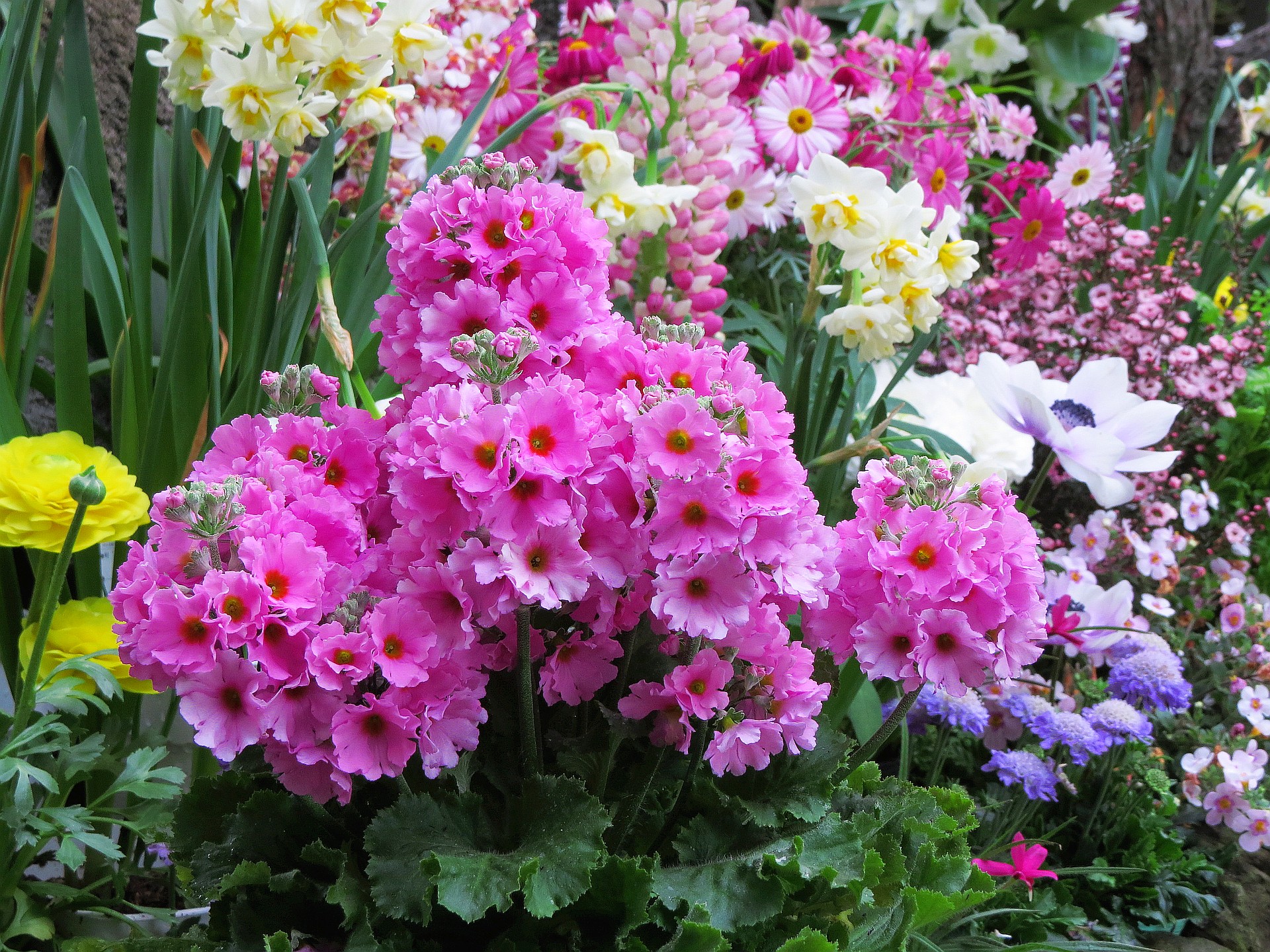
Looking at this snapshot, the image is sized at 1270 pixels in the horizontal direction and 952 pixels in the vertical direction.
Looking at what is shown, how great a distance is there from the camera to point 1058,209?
187cm

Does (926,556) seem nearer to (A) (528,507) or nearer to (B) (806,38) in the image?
(A) (528,507)

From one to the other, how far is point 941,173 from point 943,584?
3.61ft

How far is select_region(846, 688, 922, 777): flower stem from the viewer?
84cm

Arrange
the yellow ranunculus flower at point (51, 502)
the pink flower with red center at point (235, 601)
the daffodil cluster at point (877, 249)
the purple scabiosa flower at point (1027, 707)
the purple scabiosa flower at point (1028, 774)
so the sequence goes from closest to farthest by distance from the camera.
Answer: the pink flower with red center at point (235, 601), the yellow ranunculus flower at point (51, 502), the daffodil cluster at point (877, 249), the purple scabiosa flower at point (1028, 774), the purple scabiosa flower at point (1027, 707)

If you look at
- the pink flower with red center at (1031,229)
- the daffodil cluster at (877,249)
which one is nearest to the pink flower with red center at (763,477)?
the daffodil cluster at (877,249)

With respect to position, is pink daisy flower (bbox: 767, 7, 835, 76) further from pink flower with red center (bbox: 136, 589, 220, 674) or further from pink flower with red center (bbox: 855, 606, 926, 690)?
pink flower with red center (bbox: 136, 589, 220, 674)

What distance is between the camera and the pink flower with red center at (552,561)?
2.10 ft

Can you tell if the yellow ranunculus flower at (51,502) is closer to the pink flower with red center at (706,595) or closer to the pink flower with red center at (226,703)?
the pink flower with red center at (226,703)

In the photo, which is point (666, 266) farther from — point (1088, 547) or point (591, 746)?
point (1088, 547)

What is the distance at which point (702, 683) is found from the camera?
73 cm

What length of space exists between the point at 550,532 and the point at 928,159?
4.05 ft

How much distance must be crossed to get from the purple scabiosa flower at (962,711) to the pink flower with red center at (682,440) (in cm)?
94

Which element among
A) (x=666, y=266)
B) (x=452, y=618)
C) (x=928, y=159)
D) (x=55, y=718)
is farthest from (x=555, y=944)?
(x=928, y=159)

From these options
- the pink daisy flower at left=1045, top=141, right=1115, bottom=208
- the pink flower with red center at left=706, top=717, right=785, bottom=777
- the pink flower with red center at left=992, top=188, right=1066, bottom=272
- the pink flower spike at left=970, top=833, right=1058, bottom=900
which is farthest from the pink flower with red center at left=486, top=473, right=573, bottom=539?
the pink daisy flower at left=1045, top=141, right=1115, bottom=208
